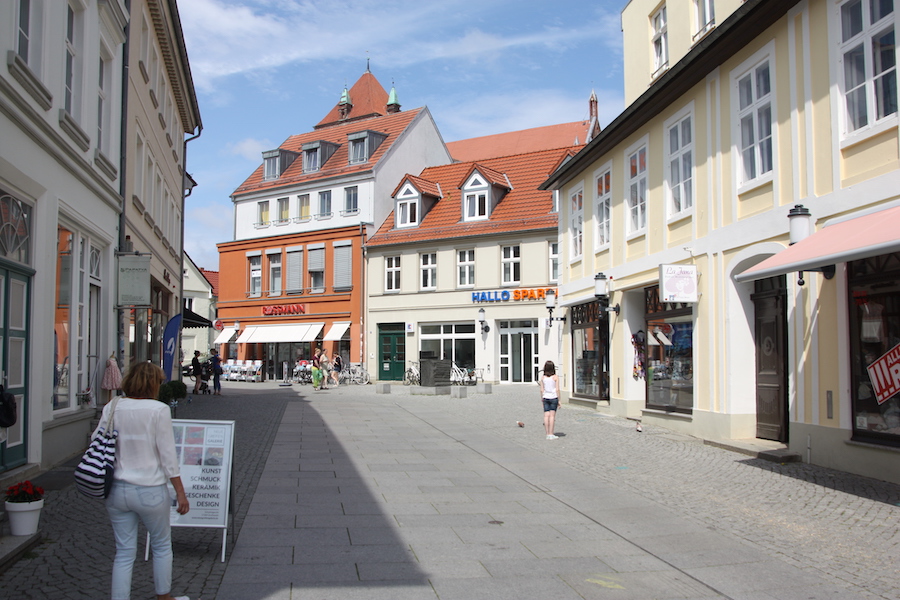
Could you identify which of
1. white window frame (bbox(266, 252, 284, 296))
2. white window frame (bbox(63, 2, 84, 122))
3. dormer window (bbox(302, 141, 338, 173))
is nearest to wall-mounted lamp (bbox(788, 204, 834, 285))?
white window frame (bbox(63, 2, 84, 122))

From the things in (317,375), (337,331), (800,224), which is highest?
(800,224)

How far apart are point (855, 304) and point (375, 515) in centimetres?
639

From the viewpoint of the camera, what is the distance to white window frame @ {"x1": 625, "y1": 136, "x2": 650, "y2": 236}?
1686 centimetres

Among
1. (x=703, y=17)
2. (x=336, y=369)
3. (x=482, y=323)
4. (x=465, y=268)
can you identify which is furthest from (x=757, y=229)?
(x=336, y=369)

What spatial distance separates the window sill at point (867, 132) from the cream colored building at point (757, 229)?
0.09 feet

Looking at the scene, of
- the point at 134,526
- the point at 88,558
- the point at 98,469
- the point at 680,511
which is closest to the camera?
the point at 98,469

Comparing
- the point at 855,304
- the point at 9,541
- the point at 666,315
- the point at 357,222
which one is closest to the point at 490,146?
the point at 357,222

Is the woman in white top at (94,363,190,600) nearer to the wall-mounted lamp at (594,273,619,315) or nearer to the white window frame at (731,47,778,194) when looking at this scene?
the white window frame at (731,47,778,194)

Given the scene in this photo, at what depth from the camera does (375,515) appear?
25.8 ft

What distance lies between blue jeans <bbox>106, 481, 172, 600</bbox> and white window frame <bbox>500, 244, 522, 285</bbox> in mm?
30429

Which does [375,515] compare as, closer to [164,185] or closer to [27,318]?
[27,318]

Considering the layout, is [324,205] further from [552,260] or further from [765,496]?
[765,496]

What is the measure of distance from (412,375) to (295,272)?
35.5ft

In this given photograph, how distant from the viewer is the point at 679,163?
49.9 ft
